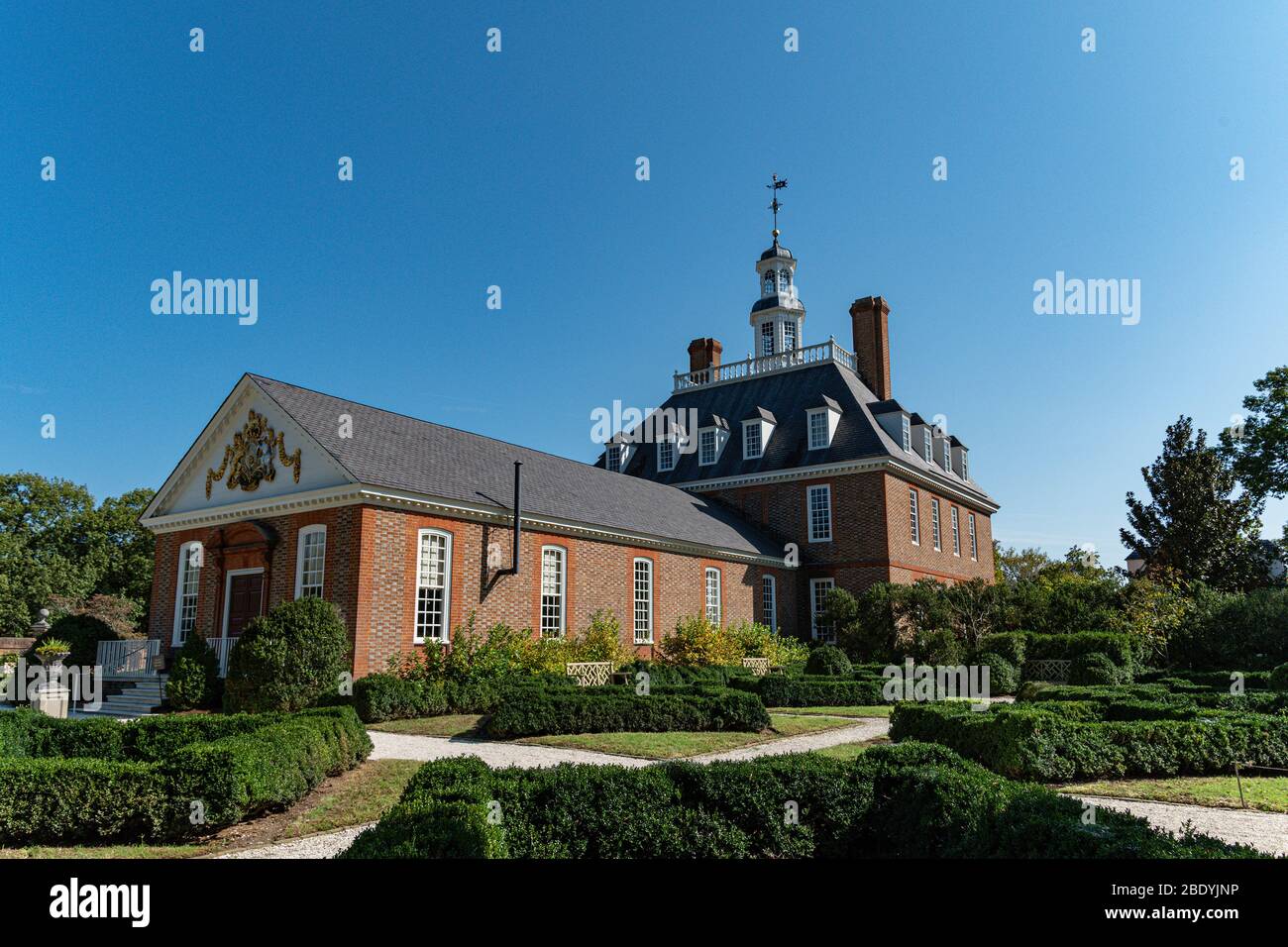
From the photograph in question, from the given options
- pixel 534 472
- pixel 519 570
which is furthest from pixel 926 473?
pixel 519 570

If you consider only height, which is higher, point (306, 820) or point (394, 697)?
point (394, 697)

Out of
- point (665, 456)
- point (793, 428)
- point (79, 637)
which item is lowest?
point (79, 637)

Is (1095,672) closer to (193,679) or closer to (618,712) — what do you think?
(618,712)

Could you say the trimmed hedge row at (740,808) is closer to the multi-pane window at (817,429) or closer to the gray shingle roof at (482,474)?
the gray shingle roof at (482,474)

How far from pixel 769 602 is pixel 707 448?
324 inches

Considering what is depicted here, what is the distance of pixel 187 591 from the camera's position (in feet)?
72.8

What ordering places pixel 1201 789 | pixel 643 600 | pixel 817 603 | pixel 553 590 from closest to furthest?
pixel 1201 789
pixel 553 590
pixel 643 600
pixel 817 603

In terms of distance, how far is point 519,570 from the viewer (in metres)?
20.9

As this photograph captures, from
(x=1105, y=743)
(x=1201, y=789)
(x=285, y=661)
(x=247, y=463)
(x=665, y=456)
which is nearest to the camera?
(x=1201, y=789)

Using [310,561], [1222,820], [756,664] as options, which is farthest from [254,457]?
[1222,820]

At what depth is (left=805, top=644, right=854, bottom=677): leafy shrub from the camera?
23031 mm

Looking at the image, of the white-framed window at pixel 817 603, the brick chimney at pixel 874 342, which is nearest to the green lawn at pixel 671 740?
the white-framed window at pixel 817 603

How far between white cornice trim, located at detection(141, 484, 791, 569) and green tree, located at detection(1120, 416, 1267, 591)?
26009 mm

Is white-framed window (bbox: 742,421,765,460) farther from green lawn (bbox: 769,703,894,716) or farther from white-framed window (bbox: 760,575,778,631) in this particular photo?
green lawn (bbox: 769,703,894,716)
